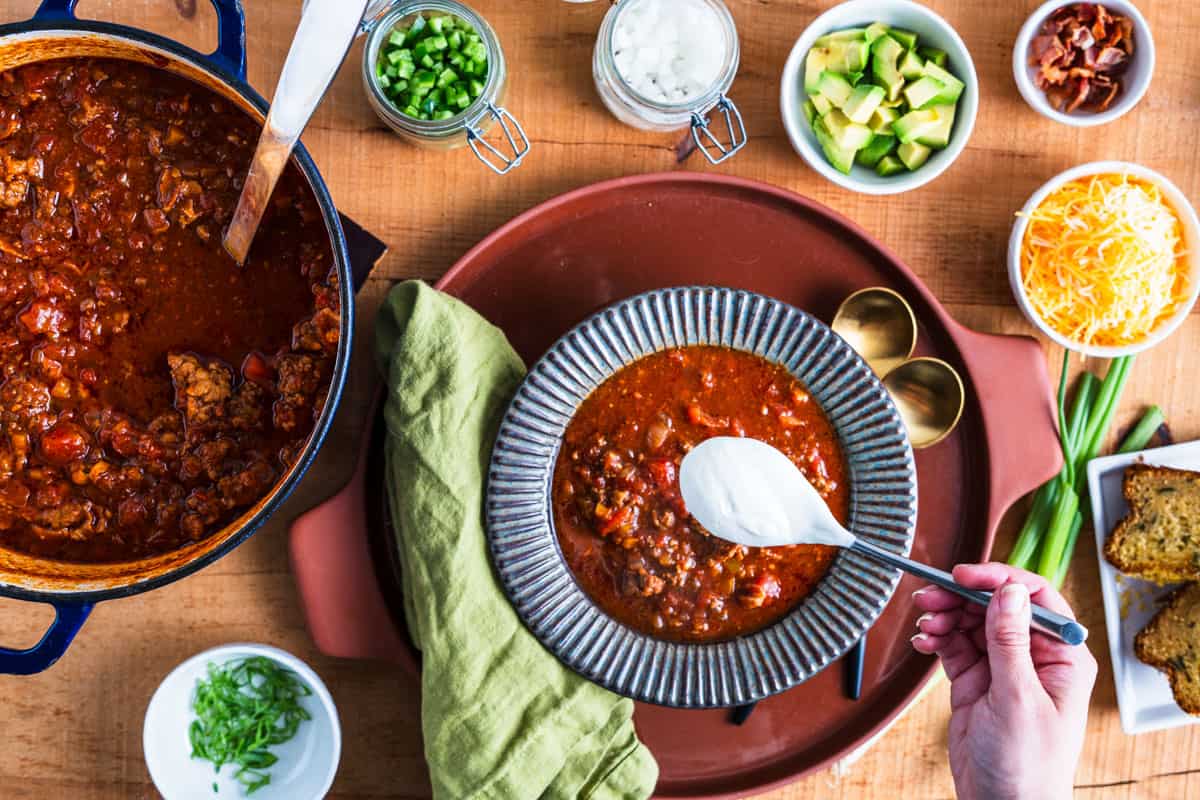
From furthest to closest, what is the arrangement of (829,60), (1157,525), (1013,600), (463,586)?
1. (1157,525)
2. (829,60)
3. (463,586)
4. (1013,600)

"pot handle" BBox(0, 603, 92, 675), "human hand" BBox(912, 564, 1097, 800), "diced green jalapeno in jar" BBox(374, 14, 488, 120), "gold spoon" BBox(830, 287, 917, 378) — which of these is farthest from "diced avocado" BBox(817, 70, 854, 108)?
"pot handle" BBox(0, 603, 92, 675)

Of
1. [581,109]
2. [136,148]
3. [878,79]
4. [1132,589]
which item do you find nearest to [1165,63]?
[878,79]

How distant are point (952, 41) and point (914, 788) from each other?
6.80 ft

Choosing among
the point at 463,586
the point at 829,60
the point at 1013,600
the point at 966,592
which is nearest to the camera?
the point at 1013,600

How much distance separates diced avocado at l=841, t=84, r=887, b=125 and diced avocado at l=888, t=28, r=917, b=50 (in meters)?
0.17

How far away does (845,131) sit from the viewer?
2621mm

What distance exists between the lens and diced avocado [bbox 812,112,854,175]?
2645 mm

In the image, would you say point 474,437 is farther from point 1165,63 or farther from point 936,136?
point 1165,63

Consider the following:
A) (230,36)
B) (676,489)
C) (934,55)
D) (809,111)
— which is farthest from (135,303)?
(934,55)

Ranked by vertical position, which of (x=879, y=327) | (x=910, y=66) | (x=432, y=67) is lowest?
(x=879, y=327)

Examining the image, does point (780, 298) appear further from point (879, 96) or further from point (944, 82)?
point (944, 82)

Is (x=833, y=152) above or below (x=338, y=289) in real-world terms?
above

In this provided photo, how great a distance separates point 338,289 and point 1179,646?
245 cm

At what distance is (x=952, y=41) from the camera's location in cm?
265
